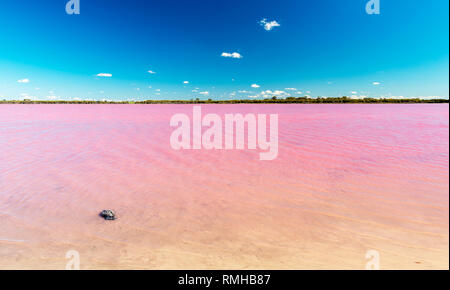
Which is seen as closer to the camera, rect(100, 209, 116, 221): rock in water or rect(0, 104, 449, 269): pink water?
rect(0, 104, 449, 269): pink water

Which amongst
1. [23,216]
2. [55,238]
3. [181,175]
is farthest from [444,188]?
[23,216]

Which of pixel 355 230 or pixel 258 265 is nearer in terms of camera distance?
pixel 258 265

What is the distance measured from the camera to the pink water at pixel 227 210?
2508 mm

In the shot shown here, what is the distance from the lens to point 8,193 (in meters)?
4.17

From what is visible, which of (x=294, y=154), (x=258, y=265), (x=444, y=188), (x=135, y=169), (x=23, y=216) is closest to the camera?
(x=258, y=265)

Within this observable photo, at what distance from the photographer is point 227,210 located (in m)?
3.58

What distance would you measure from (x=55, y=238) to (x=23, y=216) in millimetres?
999

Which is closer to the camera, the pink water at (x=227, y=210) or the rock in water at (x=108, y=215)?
the pink water at (x=227, y=210)

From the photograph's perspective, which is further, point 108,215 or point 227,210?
point 227,210

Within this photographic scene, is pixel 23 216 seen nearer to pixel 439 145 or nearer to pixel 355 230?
pixel 355 230

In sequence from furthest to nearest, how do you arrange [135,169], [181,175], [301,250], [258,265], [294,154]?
1. [294,154]
2. [135,169]
3. [181,175]
4. [301,250]
5. [258,265]

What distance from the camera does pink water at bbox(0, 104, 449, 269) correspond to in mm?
2508
